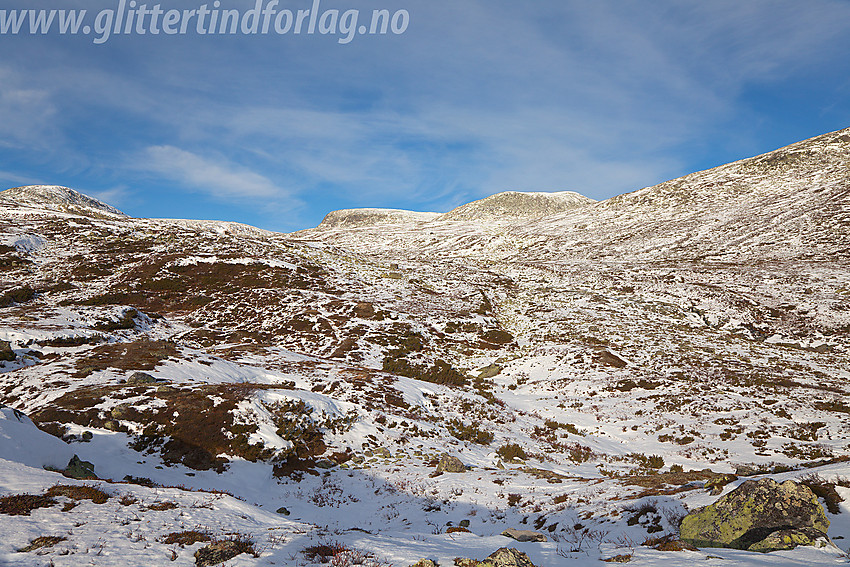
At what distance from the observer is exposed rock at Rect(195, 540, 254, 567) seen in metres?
7.25

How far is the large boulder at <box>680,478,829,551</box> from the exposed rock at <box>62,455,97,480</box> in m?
16.1

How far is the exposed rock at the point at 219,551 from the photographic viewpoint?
7.25 m

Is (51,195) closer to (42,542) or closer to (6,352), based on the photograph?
(6,352)

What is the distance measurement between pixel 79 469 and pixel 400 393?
1626 centimetres

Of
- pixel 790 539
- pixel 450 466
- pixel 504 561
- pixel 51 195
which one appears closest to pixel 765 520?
pixel 790 539

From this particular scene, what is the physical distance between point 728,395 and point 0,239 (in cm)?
8078

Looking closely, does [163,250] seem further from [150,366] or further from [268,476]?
[268,476]

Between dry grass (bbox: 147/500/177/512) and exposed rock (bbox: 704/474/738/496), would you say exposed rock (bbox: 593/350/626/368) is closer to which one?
exposed rock (bbox: 704/474/738/496)

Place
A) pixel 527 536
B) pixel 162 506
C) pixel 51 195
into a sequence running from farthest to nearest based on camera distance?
pixel 51 195, pixel 527 536, pixel 162 506

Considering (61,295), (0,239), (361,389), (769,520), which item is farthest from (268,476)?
(0,239)

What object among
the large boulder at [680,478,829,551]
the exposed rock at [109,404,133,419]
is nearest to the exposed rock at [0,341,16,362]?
the exposed rock at [109,404,133,419]

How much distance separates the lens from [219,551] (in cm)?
750

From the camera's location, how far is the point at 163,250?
191ft

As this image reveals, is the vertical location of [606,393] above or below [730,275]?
below
